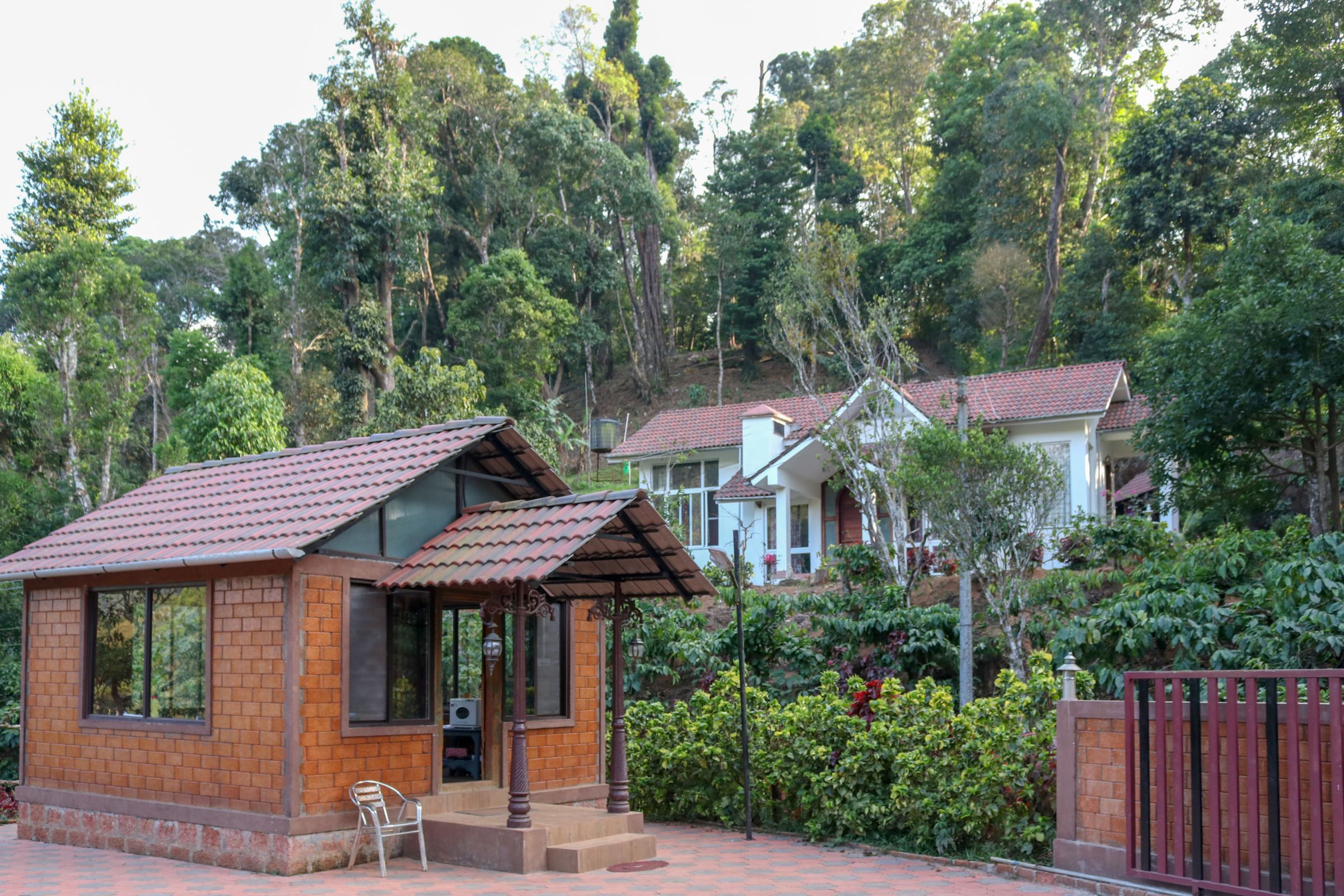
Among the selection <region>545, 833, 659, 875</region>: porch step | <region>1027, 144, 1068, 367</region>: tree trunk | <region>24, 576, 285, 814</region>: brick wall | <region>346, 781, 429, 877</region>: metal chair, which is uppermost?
<region>1027, 144, 1068, 367</region>: tree trunk

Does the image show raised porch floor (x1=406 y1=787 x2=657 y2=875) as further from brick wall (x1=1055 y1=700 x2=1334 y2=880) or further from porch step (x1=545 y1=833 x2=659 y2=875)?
brick wall (x1=1055 y1=700 x2=1334 y2=880)

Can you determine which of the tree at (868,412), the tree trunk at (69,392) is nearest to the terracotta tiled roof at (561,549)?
the tree at (868,412)

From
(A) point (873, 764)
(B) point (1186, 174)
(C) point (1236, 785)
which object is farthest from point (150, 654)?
(B) point (1186, 174)

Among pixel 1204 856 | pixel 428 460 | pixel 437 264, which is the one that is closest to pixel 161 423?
pixel 437 264

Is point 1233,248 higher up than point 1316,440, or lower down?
higher up

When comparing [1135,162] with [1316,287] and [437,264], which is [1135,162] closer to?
[1316,287]

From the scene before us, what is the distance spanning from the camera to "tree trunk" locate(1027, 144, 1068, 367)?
36.1 metres

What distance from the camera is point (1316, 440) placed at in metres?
16.8

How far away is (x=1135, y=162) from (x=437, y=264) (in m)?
25.7

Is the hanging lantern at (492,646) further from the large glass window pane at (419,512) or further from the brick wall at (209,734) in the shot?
the brick wall at (209,734)

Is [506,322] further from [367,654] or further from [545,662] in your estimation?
[367,654]

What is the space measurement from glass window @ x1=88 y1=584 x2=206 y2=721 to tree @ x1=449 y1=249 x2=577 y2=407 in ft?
87.4

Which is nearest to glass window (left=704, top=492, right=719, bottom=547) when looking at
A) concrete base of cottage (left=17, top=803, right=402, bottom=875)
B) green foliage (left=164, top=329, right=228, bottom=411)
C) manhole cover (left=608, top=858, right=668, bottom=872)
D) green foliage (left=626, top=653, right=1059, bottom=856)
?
green foliage (left=164, top=329, right=228, bottom=411)

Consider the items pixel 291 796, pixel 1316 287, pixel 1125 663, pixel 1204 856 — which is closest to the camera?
pixel 1204 856
